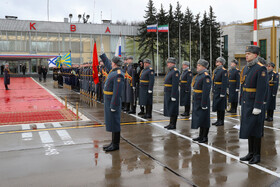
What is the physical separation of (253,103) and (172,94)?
3.21 m

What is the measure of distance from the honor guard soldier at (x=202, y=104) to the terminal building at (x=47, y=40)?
153 ft

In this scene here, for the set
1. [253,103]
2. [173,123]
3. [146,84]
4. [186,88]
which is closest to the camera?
[253,103]

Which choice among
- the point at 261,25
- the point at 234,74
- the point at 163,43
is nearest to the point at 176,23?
the point at 163,43

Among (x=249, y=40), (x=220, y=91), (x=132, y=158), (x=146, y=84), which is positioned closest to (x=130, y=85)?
(x=146, y=84)

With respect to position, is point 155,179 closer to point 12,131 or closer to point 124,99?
point 12,131

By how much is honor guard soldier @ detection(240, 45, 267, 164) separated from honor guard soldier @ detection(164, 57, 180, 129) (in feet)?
9.78

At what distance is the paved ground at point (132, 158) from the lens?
15.5 feet

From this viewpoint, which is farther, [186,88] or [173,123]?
[186,88]

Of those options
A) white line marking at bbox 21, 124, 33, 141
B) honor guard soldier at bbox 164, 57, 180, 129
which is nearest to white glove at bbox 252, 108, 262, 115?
honor guard soldier at bbox 164, 57, 180, 129

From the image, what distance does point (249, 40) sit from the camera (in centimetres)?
5900

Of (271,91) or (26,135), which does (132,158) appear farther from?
(271,91)

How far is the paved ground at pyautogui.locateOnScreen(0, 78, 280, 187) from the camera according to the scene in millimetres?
4723

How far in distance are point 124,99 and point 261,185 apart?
7.69 metres

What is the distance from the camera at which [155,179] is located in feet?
15.5
